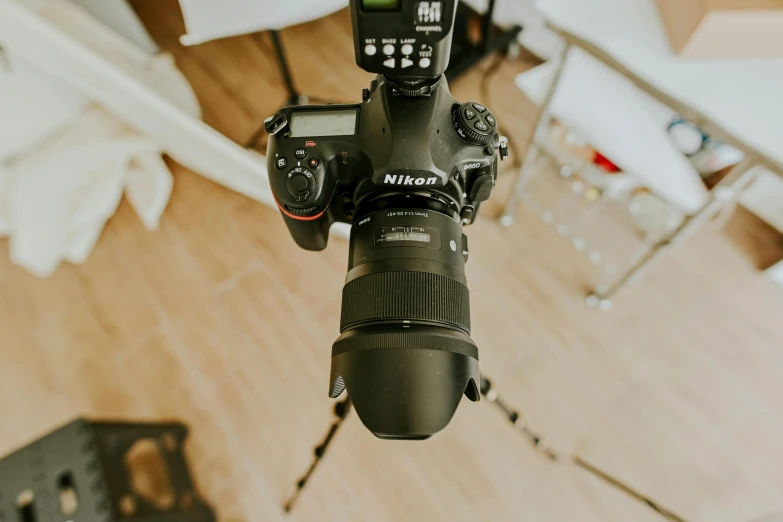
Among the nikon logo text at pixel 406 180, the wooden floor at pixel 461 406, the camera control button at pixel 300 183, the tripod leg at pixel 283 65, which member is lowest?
the wooden floor at pixel 461 406

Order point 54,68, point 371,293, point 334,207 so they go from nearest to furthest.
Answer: point 371,293 → point 334,207 → point 54,68

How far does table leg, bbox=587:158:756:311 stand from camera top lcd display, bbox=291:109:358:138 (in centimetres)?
55

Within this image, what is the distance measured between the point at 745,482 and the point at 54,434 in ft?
4.43

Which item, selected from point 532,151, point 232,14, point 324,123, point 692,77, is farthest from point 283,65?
point 692,77

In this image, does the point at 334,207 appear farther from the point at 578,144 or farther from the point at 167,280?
the point at 167,280

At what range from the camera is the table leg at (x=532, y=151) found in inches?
31.6

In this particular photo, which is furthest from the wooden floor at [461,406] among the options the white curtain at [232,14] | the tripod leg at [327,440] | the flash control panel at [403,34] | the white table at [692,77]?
the flash control panel at [403,34]

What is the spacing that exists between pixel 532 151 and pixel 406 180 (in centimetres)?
57

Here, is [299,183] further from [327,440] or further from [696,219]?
[696,219]

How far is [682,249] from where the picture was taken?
123cm

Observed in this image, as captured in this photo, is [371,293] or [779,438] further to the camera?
[779,438]

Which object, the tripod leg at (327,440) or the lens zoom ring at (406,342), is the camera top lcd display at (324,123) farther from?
the tripod leg at (327,440)

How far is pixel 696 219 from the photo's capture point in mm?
807

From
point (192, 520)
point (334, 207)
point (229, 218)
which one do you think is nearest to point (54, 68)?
point (229, 218)
